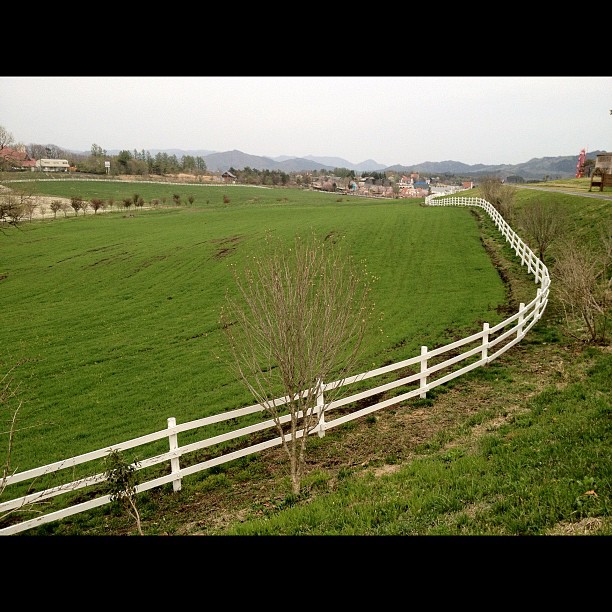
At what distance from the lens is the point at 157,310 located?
2159 cm

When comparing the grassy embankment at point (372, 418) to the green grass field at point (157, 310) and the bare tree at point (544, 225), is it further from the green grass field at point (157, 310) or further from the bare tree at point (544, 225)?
the bare tree at point (544, 225)

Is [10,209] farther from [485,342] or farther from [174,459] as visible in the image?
[485,342]

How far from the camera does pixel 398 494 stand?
19.1ft

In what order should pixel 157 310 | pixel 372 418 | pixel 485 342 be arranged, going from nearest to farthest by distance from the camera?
pixel 372 418 < pixel 485 342 < pixel 157 310

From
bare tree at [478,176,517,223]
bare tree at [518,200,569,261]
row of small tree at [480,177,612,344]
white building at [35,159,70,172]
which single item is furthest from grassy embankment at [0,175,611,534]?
white building at [35,159,70,172]

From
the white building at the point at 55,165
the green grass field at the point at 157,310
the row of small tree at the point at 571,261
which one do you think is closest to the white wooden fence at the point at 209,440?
the green grass field at the point at 157,310

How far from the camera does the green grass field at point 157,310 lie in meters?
11.9

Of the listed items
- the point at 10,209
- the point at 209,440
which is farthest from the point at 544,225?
the point at 10,209

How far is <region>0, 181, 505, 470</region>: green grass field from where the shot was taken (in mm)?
11945

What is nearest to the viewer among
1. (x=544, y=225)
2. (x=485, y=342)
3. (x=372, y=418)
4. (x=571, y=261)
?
(x=372, y=418)

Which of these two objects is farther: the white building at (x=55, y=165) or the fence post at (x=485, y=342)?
the white building at (x=55, y=165)
